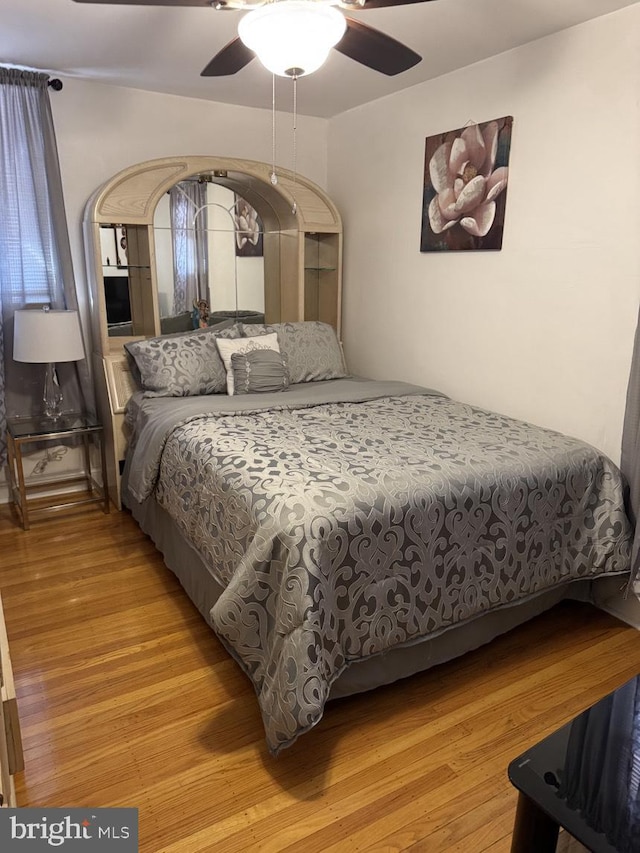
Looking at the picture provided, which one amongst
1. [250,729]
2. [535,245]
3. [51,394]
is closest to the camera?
[250,729]

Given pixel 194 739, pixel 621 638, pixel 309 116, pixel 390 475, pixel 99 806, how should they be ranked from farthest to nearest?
pixel 309 116, pixel 621 638, pixel 390 475, pixel 194 739, pixel 99 806

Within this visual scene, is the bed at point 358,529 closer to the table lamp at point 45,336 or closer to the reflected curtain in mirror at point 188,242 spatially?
the table lamp at point 45,336

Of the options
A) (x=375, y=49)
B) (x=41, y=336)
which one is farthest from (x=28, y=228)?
(x=375, y=49)

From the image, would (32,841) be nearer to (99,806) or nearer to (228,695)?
(99,806)

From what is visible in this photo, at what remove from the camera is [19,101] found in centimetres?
303

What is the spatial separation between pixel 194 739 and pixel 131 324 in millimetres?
2387

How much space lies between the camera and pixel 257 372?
3.14 metres

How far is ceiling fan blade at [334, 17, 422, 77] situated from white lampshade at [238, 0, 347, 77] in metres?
0.17

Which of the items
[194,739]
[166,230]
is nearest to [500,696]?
[194,739]

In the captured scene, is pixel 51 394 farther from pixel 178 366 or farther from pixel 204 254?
pixel 204 254

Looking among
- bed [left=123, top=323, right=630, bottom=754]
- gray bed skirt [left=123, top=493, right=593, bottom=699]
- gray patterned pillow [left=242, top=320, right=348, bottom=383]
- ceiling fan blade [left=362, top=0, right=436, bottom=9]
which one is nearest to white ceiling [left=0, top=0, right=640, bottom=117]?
ceiling fan blade [left=362, top=0, right=436, bottom=9]

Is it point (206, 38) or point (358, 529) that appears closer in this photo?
point (358, 529)

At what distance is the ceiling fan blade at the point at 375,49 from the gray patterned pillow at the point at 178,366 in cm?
→ 162

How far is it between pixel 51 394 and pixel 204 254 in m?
1.26
